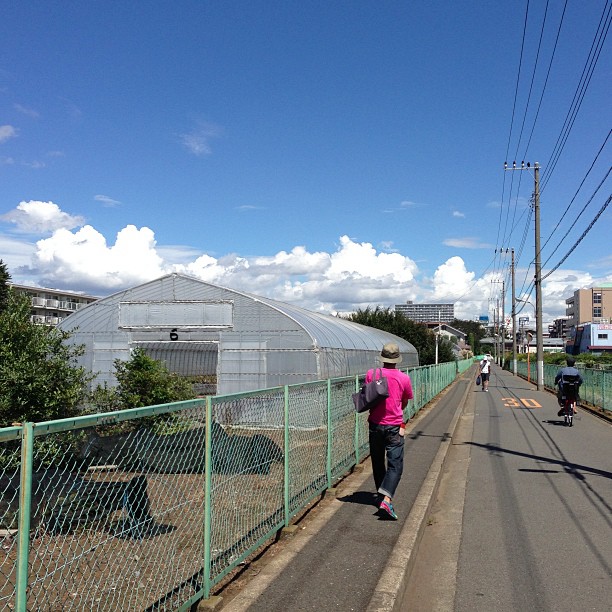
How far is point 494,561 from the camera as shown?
5676 millimetres

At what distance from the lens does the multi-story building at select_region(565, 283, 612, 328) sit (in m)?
115

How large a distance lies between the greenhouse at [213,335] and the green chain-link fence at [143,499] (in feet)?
41.7

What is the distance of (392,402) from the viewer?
6625 mm

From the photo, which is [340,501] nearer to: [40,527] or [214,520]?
[214,520]

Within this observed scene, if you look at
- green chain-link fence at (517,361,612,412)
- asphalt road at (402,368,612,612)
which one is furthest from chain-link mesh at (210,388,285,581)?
green chain-link fence at (517,361,612,412)

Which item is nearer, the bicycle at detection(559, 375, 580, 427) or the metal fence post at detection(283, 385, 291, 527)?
the metal fence post at detection(283, 385, 291, 527)

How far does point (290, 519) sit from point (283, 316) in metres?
13.2

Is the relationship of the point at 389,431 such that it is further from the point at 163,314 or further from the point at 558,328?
the point at 558,328

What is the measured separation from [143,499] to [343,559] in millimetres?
2264

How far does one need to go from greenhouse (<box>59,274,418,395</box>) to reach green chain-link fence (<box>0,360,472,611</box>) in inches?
501

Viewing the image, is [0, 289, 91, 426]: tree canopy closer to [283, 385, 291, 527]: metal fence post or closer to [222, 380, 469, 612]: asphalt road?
[283, 385, 291, 527]: metal fence post

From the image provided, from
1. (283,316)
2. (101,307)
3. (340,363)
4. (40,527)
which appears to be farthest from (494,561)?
(101,307)

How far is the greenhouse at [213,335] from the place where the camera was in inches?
757

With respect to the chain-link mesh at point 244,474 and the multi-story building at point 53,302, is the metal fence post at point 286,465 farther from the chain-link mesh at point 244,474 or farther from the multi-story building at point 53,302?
the multi-story building at point 53,302
